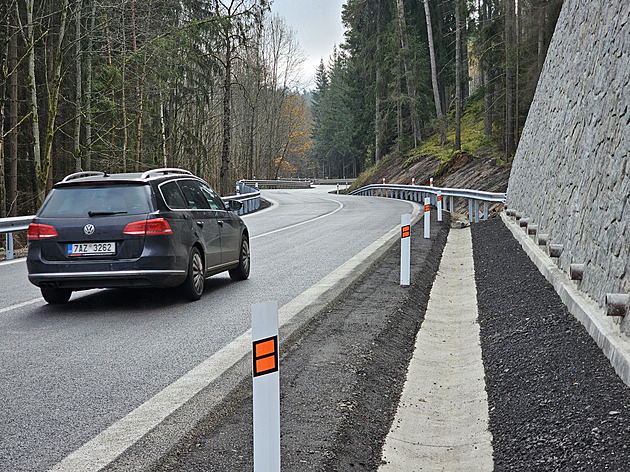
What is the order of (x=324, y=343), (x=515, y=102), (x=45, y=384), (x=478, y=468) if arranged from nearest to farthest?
(x=478, y=468) < (x=45, y=384) < (x=324, y=343) < (x=515, y=102)

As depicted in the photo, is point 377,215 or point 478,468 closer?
point 478,468

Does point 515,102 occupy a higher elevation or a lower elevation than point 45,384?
higher

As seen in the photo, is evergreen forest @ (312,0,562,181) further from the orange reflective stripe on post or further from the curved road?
the orange reflective stripe on post

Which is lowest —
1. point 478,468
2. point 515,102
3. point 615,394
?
point 478,468

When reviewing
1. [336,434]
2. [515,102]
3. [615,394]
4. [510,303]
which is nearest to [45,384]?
[336,434]

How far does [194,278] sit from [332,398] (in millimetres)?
4361

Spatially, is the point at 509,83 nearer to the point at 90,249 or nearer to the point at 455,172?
the point at 455,172

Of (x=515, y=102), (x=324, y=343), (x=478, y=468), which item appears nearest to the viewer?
(x=478, y=468)

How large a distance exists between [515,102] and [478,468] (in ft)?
109

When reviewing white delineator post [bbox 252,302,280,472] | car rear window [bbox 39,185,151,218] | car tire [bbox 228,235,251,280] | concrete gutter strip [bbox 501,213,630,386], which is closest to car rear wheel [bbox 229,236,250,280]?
car tire [bbox 228,235,251,280]

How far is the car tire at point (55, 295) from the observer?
28.1 feet

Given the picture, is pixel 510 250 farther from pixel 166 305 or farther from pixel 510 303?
pixel 166 305

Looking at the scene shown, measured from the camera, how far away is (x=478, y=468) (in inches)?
163

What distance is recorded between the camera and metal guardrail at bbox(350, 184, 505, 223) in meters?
20.8
